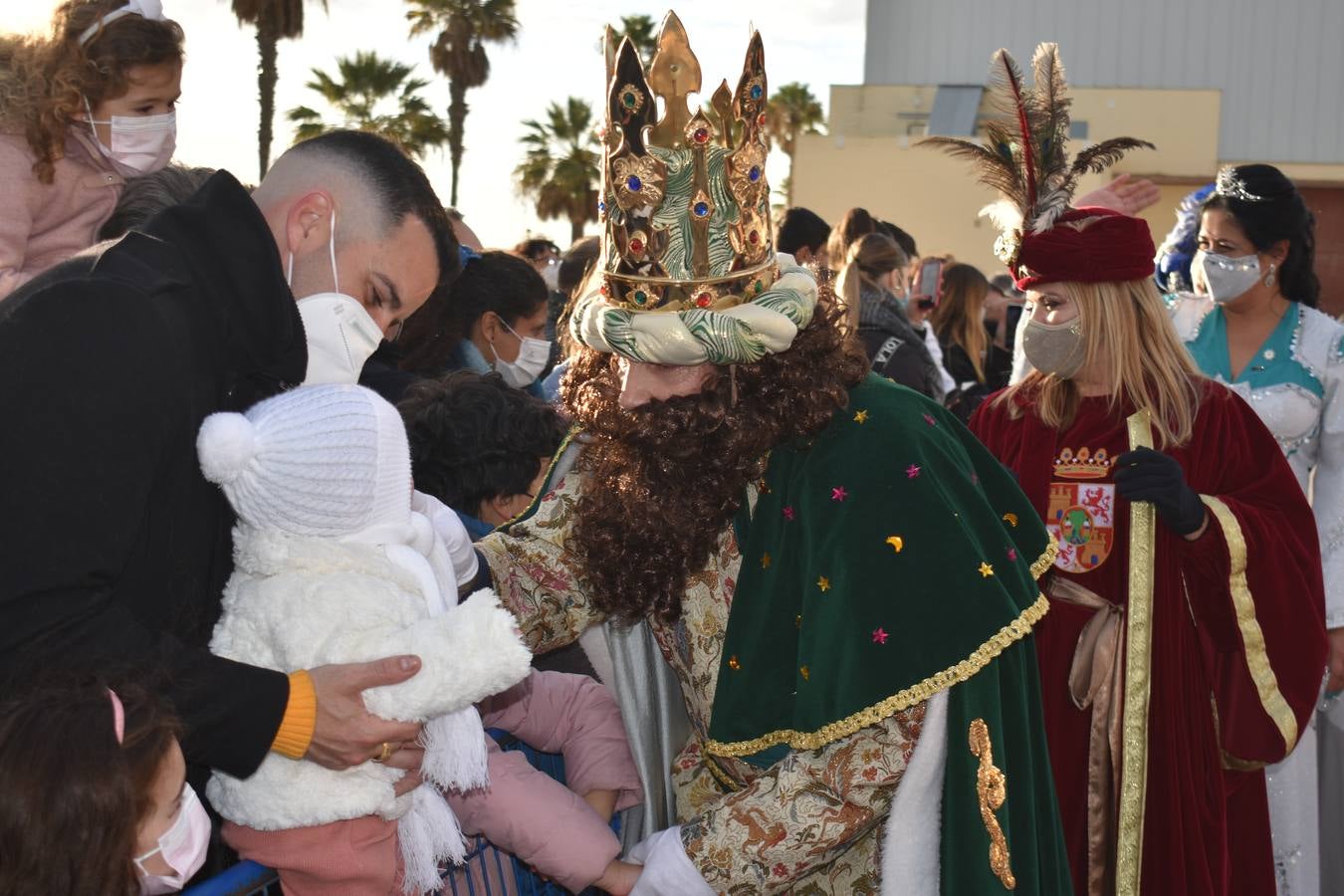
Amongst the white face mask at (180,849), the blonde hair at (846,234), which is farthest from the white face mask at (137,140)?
the blonde hair at (846,234)

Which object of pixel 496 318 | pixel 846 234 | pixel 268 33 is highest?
pixel 268 33

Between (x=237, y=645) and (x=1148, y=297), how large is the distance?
8.93 ft

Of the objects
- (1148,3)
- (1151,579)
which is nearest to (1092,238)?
(1151,579)

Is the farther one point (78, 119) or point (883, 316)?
point (883, 316)

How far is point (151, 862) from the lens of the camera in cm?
180

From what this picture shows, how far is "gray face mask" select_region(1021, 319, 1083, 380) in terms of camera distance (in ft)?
12.1

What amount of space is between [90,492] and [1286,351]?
4.21m

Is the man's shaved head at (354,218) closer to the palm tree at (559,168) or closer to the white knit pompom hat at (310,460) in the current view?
the white knit pompom hat at (310,460)

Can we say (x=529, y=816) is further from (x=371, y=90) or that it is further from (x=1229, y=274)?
(x=371, y=90)

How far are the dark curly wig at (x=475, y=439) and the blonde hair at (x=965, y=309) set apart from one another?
589cm

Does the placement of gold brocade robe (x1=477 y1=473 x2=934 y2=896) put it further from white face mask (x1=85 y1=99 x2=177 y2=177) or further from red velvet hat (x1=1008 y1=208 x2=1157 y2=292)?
red velvet hat (x1=1008 y1=208 x2=1157 y2=292)

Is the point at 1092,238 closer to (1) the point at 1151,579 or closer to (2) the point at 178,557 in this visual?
(1) the point at 1151,579

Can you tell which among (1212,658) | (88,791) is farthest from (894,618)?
(1212,658)

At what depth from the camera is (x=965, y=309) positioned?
8.91 metres
